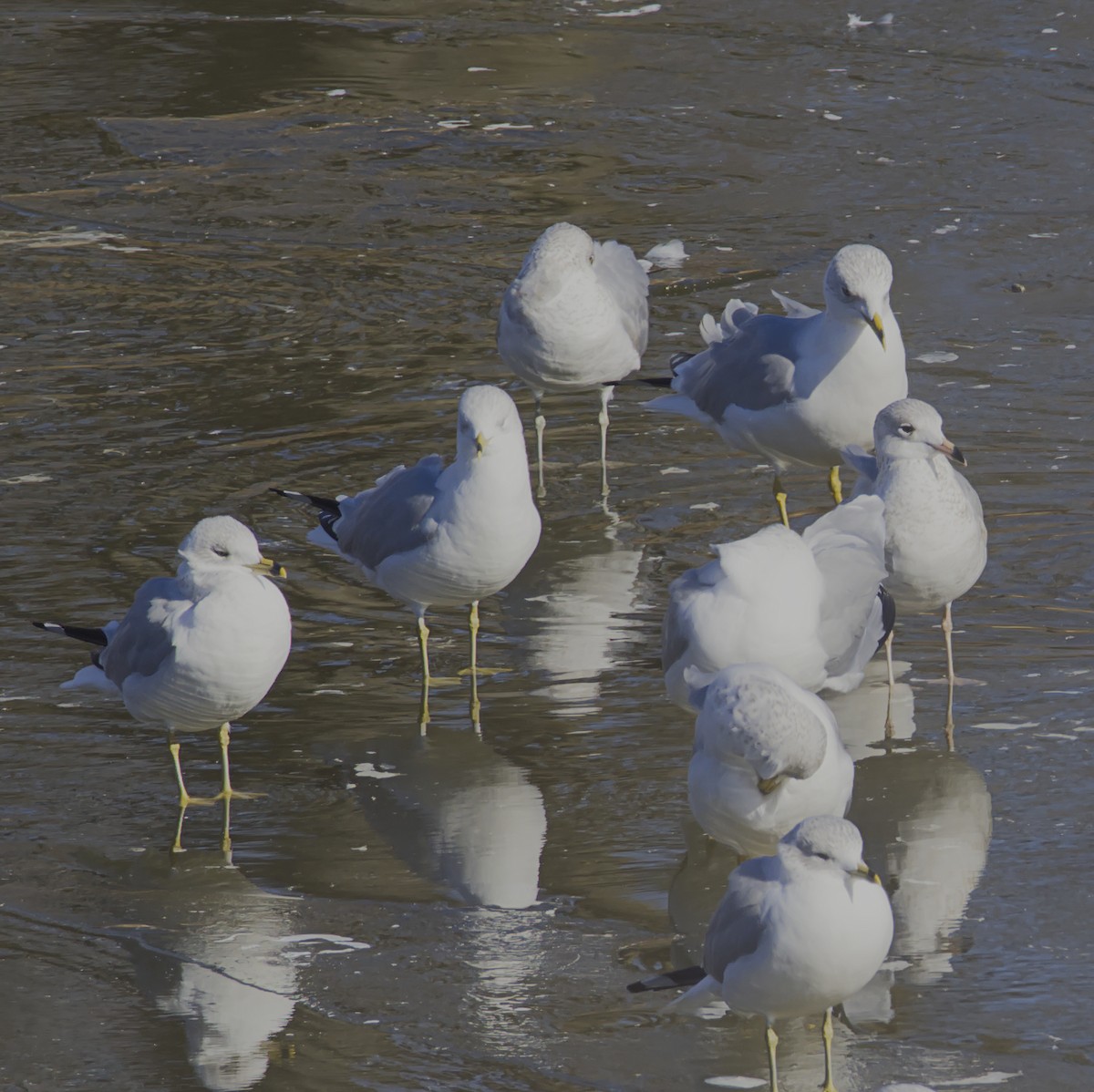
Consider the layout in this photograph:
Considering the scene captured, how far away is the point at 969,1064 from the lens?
4.29 m

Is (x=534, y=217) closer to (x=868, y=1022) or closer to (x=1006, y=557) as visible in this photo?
(x=1006, y=557)

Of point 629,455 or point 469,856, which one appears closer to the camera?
point 469,856

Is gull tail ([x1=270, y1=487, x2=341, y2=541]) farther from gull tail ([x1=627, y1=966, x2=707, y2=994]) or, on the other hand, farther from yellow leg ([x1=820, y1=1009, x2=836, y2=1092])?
yellow leg ([x1=820, y1=1009, x2=836, y2=1092])

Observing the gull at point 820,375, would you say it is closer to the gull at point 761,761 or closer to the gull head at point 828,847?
the gull at point 761,761

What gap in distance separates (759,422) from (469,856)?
2918mm

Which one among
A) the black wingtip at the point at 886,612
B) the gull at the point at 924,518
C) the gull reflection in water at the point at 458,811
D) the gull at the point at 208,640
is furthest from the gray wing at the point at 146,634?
the gull at the point at 924,518

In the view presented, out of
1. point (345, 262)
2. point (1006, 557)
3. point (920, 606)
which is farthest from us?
point (345, 262)

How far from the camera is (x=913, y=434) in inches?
257

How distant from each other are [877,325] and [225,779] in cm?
310

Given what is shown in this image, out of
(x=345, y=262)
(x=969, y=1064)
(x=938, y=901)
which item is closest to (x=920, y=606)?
(x=938, y=901)

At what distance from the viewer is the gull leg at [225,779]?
227 inches

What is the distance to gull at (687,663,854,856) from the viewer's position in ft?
15.9

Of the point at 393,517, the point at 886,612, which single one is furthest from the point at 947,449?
the point at 393,517

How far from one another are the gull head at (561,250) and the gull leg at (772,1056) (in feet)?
16.1
